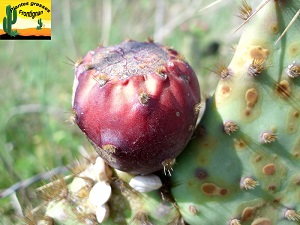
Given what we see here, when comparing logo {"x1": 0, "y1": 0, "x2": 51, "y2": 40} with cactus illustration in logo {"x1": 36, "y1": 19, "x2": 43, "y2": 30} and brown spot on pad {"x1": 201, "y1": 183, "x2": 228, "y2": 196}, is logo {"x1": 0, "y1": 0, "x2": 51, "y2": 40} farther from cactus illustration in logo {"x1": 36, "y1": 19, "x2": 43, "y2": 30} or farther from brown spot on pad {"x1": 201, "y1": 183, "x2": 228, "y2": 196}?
brown spot on pad {"x1": 201, "y1": 183, "x2": 228, "y2": 196}

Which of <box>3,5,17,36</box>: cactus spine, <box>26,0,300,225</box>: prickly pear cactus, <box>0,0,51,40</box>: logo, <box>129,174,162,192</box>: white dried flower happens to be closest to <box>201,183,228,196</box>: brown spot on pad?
<box>26,0,300,225</box>: prickly pear cactus

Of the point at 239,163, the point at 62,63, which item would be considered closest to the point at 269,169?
the point at 239,163

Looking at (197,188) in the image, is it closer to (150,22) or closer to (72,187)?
(72,187)

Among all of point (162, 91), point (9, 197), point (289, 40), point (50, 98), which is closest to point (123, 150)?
point (162, 91)

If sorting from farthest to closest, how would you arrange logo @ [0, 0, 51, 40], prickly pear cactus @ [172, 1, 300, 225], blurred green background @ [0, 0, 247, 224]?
blurred green background @ [0, 0, 247, 224] < logo @ [0, 0, 51, 40] < prickly pear cactus @ [172, 1, 300, 225]

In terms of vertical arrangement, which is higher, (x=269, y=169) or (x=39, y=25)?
(x=39, y=25)

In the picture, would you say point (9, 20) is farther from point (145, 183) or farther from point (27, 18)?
point (145, 183)
